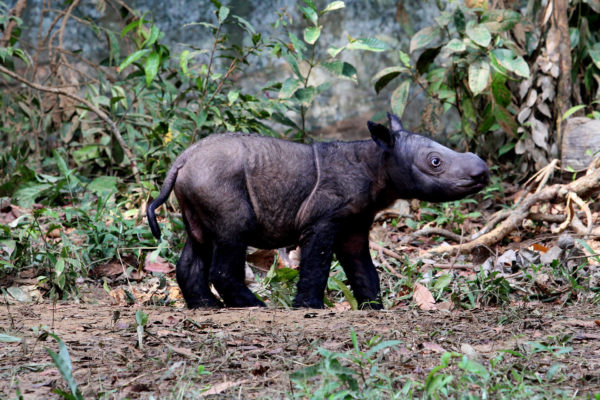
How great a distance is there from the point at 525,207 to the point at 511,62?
5.50ft

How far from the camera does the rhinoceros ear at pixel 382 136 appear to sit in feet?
17.0

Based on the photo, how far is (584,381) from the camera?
3.13 m

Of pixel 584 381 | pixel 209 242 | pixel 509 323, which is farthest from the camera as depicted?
pixel 209 242

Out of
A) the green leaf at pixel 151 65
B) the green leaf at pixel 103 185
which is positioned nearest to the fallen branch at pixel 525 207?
the green leaf at pixel 151 65

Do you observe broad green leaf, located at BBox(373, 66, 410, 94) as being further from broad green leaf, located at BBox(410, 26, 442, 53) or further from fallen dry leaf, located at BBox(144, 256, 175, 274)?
fallen dry leaf, located at BBox(144, 256, 175, 274)

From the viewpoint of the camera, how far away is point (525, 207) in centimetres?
689

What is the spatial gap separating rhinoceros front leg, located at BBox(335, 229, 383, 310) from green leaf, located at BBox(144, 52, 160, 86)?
9.77 feet

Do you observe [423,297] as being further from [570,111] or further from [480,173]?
[570,111]

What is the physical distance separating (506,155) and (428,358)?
6.30 meters

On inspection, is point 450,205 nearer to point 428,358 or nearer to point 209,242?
point 209,242

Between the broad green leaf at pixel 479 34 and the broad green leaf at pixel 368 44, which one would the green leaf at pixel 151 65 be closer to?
the broad green leaf at pixel 368 44

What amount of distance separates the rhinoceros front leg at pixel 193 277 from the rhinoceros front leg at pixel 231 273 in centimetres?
20

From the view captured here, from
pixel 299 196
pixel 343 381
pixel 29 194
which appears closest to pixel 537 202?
pixel 299 196

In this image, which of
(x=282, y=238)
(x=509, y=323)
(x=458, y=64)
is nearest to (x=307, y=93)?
(x=458, y=64)
